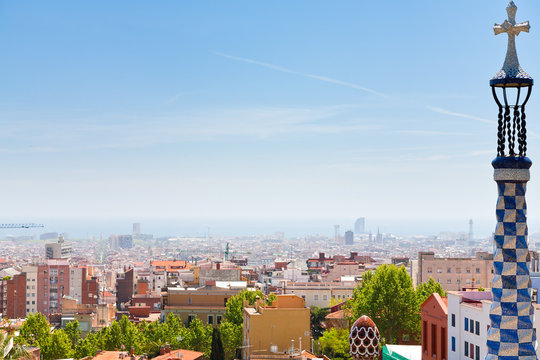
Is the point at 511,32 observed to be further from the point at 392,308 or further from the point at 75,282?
the point at 75,282

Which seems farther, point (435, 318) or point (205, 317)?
point (205, 317)

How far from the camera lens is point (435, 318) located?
89.4 ft

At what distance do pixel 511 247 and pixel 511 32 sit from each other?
272 centimetres

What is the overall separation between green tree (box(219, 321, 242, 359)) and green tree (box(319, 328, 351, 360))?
13.5ft

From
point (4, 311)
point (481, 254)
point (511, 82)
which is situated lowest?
point (4, 311)

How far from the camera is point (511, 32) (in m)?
10.4

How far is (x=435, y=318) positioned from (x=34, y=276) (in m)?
75.4

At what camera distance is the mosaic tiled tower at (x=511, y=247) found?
31.6ft

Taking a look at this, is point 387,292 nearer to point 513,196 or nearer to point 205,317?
point 205,317

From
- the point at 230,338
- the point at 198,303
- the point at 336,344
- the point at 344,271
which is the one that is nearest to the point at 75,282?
the point at 344,271

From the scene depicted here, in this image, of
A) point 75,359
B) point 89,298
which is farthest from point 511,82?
point 89,298

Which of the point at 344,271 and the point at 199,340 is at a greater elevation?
the point at 344,271

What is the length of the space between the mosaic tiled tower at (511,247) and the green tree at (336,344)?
27439mm

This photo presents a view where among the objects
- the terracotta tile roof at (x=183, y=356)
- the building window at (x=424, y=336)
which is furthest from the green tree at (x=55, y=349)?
the building window at (x=424, y=336)
